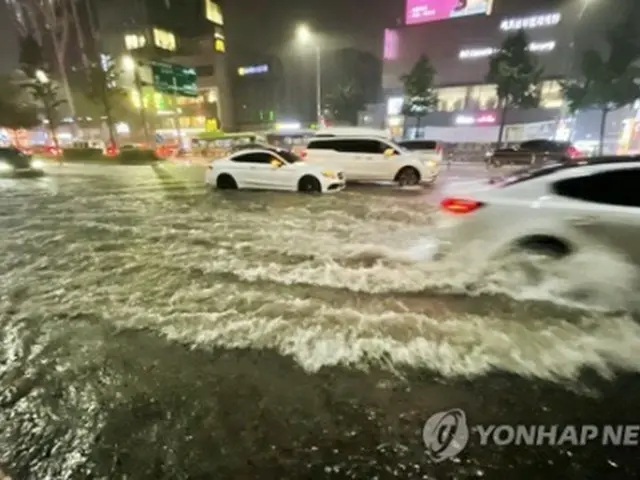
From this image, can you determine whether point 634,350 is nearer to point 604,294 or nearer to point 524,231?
point 604,294

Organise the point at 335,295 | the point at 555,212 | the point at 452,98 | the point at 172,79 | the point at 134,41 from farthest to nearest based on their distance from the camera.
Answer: the point at 134,41
the point at 452,98
the point at 172,79
the point at 335,295
the point at 555,212

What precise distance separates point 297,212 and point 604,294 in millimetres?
7064

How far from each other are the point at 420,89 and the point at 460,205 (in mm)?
40612

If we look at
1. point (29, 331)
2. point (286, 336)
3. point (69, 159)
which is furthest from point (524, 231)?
point (69, 159)

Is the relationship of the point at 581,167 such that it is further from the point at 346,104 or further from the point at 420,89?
the point at 346,104

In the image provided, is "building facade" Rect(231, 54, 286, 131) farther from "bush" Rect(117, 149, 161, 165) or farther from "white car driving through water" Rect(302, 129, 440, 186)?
"white car driving through water" Rect(302, 129, 440, 186)

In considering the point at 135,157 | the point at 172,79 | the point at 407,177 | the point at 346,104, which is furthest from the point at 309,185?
the point at 346,104

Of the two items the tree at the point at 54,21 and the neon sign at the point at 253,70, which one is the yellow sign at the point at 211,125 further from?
the tree at the point at 54,21

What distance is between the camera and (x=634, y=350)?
12.1 ft

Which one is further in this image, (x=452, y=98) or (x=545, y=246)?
(x=452, y=98)

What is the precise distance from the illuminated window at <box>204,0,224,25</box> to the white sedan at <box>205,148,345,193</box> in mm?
73252

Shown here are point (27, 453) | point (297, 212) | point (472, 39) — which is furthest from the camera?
point (472, 39)

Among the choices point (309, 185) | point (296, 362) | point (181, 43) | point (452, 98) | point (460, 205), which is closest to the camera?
point (296, 362)

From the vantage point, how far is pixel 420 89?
137 feet
